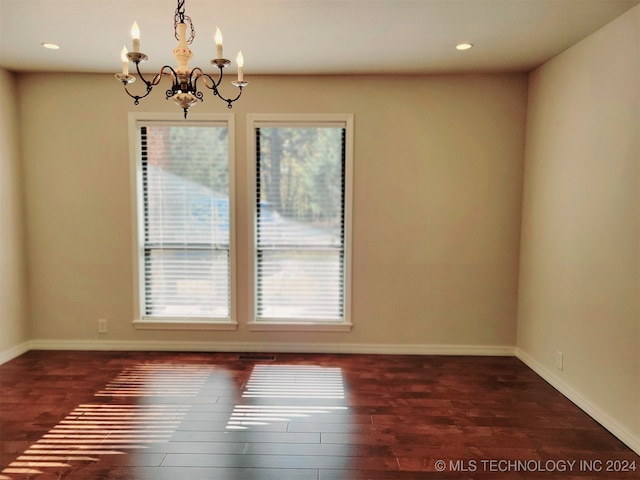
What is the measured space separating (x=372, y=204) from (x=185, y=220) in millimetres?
1804

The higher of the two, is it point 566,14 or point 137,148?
point 566,14

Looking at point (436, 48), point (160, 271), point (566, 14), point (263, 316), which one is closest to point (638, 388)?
point (566, 14)

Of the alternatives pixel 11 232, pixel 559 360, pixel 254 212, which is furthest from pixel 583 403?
pixel 11 232

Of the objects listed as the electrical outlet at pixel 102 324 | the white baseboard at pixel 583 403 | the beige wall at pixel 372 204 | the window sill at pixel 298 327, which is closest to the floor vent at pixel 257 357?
the beige wall at pixel 372 204

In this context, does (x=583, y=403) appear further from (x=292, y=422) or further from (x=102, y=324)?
(x=102, y=324)

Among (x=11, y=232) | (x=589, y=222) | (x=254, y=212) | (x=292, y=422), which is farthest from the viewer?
(x=254, y=212)

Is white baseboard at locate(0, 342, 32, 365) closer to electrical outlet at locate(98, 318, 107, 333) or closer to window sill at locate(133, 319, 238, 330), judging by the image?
electrical outlet at locate(98, 318, 107, 333)

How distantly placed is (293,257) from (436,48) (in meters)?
2.17

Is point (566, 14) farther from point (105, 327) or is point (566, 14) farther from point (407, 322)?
point (105, 327)

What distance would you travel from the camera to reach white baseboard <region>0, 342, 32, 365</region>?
12.1ft

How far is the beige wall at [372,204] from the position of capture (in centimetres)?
377

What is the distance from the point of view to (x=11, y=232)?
3764mm

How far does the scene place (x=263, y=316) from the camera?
402 cm

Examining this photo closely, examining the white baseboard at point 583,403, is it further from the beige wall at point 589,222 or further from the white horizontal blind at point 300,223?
the white horizontal blind at point 300,223
